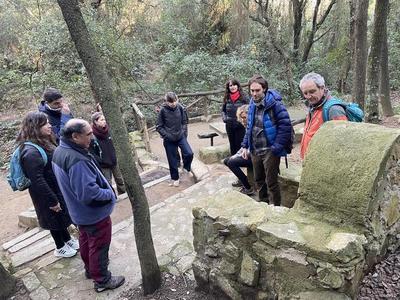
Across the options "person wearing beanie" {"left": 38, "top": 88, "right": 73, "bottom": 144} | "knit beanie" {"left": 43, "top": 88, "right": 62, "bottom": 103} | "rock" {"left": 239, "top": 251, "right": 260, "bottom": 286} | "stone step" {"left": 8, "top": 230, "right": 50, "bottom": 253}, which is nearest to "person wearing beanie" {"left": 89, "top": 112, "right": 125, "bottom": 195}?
"person wearing beanie" {"left": 38, "top": 88, "right": 73, "bottom": 144}

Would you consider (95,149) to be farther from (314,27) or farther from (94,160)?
(314,27)

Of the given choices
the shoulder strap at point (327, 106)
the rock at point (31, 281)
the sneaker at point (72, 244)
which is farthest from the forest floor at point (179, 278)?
the shoulder strap at point (327, 106)

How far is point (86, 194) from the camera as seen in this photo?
291 cm

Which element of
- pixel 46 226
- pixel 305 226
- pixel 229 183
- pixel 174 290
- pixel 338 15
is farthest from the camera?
pixel 338 15

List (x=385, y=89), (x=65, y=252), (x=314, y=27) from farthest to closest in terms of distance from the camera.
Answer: (x=314, y=27) → (x=385, y=89) → (x=65, y=252)

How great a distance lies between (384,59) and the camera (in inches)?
353

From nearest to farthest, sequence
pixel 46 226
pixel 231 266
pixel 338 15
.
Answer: pixel 231 266 → pixel 46 226 → pixel 338 15

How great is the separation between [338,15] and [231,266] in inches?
548

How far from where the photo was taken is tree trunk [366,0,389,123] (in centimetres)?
666

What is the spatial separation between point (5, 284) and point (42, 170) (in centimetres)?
119

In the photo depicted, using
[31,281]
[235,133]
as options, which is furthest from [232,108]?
[31,281]

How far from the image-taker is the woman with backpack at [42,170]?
11.2 feet

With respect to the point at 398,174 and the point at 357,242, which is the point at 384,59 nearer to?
the point at 398,174

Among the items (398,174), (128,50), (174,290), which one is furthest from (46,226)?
(128,50)
